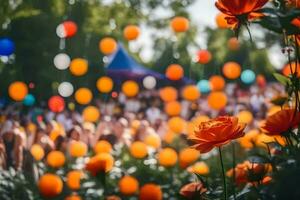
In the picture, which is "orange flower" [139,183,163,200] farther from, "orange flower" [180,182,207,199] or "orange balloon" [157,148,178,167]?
"orange flower" [180,182,207,199]

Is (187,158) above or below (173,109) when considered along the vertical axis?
below

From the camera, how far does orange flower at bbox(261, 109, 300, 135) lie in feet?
5.21

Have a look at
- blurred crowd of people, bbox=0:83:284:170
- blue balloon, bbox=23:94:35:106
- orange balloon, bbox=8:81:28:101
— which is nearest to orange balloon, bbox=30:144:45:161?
blurred crowd of people, bbox=0:83:284:170

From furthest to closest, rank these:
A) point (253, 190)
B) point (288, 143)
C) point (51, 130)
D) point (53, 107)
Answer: point (53, 107)
point (51, 130)
point (288, 143)
point (253, 190)

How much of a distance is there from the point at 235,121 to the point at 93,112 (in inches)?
467

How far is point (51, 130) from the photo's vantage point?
8.54m

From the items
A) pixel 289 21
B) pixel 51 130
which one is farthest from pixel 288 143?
pixel 51 130

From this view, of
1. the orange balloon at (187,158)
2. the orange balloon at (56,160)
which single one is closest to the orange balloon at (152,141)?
the orange balloon at (187,158)

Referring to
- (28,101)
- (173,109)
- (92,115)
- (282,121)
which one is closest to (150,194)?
(282,121)

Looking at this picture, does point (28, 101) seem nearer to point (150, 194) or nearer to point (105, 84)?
point (105, 84)

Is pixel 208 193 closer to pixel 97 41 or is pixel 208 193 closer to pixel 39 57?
pixel 39 57

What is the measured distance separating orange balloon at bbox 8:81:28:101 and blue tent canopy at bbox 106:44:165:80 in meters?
3.39

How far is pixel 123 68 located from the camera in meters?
17.9

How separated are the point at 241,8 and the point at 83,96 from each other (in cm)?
1691
